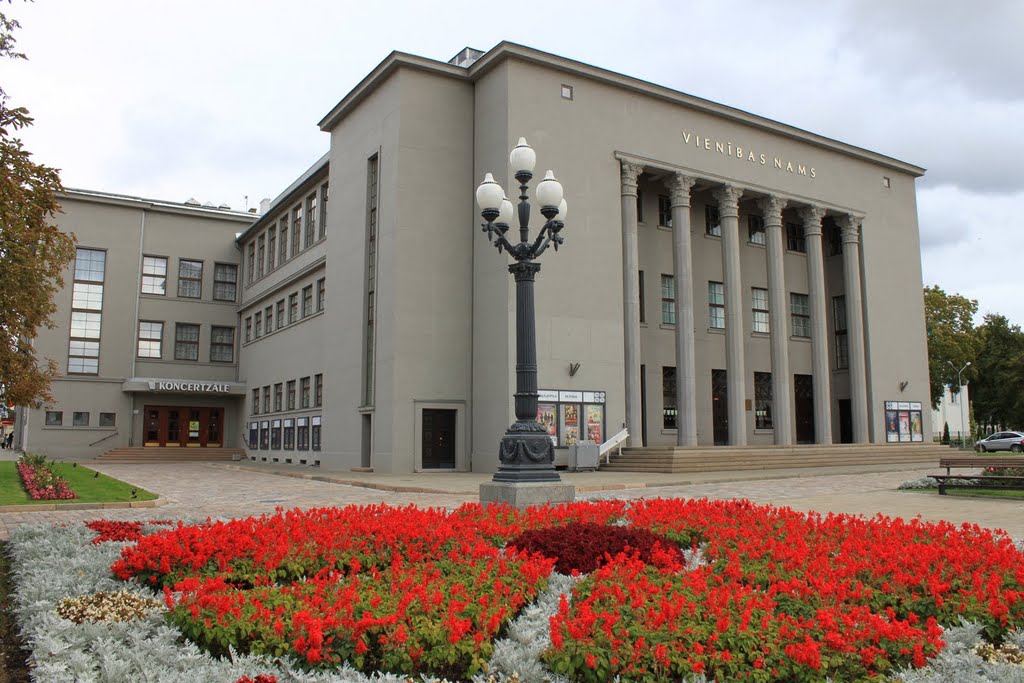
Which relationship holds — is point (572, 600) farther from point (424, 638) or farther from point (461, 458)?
point (461, 458)

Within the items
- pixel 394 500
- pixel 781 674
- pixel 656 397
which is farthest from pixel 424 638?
pixel 656 397

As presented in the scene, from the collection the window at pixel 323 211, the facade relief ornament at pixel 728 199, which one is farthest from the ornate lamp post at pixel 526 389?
the window at pixel 323 211

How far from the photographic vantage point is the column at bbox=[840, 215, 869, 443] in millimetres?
39125

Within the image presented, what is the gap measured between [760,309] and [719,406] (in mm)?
5590

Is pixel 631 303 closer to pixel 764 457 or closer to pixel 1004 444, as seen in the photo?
pixel 764 457

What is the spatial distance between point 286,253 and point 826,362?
28.1 meters

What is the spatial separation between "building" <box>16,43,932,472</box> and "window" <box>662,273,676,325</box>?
0.10 m

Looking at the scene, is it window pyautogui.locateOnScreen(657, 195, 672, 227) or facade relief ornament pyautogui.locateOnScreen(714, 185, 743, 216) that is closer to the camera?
facade relief ornament pyautogui.locateOnScreen(714, 185, 743, 216)

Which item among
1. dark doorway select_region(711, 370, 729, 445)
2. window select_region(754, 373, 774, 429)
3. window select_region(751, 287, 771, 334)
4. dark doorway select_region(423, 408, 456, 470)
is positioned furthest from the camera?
window select_region(751, 287, 771, 334)

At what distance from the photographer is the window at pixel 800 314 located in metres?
41.3

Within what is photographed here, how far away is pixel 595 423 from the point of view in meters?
30.6

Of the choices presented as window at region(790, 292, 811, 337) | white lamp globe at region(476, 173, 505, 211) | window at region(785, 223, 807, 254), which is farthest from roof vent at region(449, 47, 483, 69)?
white lamp globe at region(476, 173, 505, 211)

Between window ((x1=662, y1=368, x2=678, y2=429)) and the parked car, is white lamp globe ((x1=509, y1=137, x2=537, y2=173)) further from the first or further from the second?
the parked car

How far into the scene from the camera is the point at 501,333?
95.9 ft
